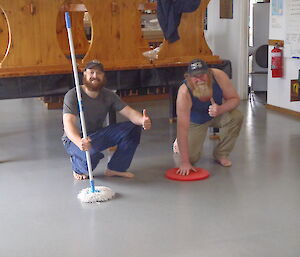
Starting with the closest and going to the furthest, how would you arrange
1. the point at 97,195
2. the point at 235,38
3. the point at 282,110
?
the point at 97,195 → the point at 282,110 → the point at 235,38

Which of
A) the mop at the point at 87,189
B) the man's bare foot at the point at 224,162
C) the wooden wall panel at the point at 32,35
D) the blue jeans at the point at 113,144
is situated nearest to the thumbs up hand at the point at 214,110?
the man's bare foot at the point at 224,162

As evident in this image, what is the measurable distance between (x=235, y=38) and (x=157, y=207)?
4458 millimetres

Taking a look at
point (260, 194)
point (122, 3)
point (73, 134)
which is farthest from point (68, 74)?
point (260, 194)

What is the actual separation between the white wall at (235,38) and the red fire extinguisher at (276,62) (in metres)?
0.96

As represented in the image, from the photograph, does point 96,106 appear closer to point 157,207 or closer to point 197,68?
point 197,68

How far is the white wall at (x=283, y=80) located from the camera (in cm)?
622

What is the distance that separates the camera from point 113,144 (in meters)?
4.05

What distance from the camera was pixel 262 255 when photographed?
275 centimetres

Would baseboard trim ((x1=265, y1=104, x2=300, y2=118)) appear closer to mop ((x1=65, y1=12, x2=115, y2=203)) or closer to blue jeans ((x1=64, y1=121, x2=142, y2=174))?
blue jeans ((x1=64, y1=121, x2=142, y2=174))

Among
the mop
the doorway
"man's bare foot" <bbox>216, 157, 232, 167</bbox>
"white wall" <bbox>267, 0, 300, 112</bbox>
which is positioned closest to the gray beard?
the mop

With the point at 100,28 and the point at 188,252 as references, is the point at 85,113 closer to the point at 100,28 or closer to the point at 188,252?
the point at 100,28

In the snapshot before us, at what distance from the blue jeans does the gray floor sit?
140mm

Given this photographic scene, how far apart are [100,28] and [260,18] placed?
3.52 meters

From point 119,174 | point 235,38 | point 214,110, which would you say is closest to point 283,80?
point 235,38
